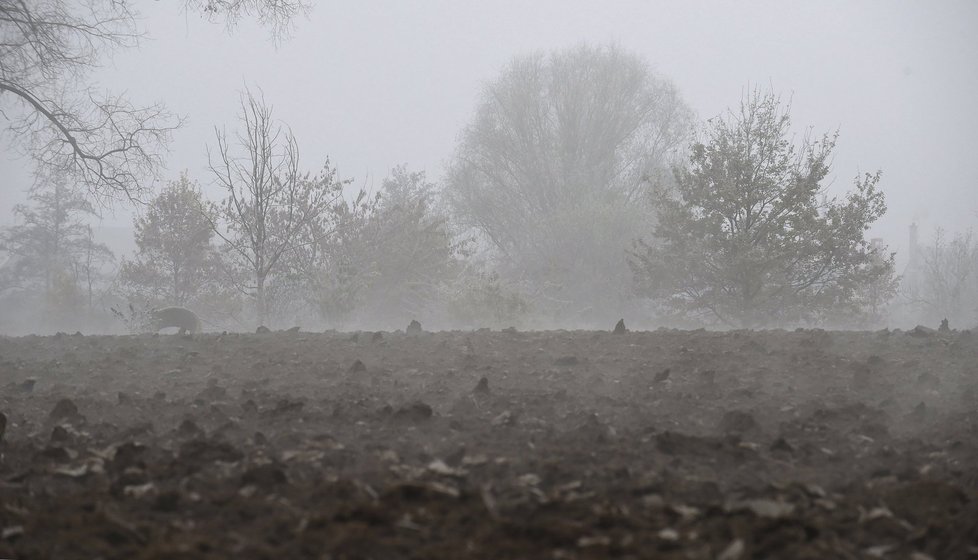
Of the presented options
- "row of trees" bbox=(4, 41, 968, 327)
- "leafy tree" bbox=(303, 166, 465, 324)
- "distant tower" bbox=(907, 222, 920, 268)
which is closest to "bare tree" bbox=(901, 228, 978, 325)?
"row of trees" bbox=(4, 41, 968, 327)

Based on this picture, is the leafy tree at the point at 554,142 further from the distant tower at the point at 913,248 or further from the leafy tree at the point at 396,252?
the distant tower at the point at 913,248

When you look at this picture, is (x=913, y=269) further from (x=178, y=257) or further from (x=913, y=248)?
(x=178, y=257)

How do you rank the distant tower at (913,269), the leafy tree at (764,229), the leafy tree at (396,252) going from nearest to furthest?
the leafy tree at (764,229), the leafy tree at (396,252), the distant tower at (913,269)

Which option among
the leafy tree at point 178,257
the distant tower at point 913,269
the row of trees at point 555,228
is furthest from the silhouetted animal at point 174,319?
the distant tower at point 913,269

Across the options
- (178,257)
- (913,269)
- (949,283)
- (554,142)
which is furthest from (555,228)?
(913,269)

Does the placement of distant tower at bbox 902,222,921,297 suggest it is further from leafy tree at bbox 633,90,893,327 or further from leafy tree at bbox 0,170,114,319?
leafy tree at bbox 0,170,114,319

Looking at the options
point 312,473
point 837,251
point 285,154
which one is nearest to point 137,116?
point 285,154

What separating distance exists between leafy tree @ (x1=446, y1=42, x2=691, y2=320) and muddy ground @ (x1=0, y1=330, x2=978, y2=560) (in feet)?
61.3

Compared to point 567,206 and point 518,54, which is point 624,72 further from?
point 567,206

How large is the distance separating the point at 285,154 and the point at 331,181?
6.58 metres

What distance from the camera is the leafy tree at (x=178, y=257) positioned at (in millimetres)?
21281

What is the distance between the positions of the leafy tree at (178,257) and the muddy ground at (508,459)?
55.7ft

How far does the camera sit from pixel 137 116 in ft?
36.3

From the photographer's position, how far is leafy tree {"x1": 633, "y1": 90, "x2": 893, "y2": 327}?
47.0 ft
